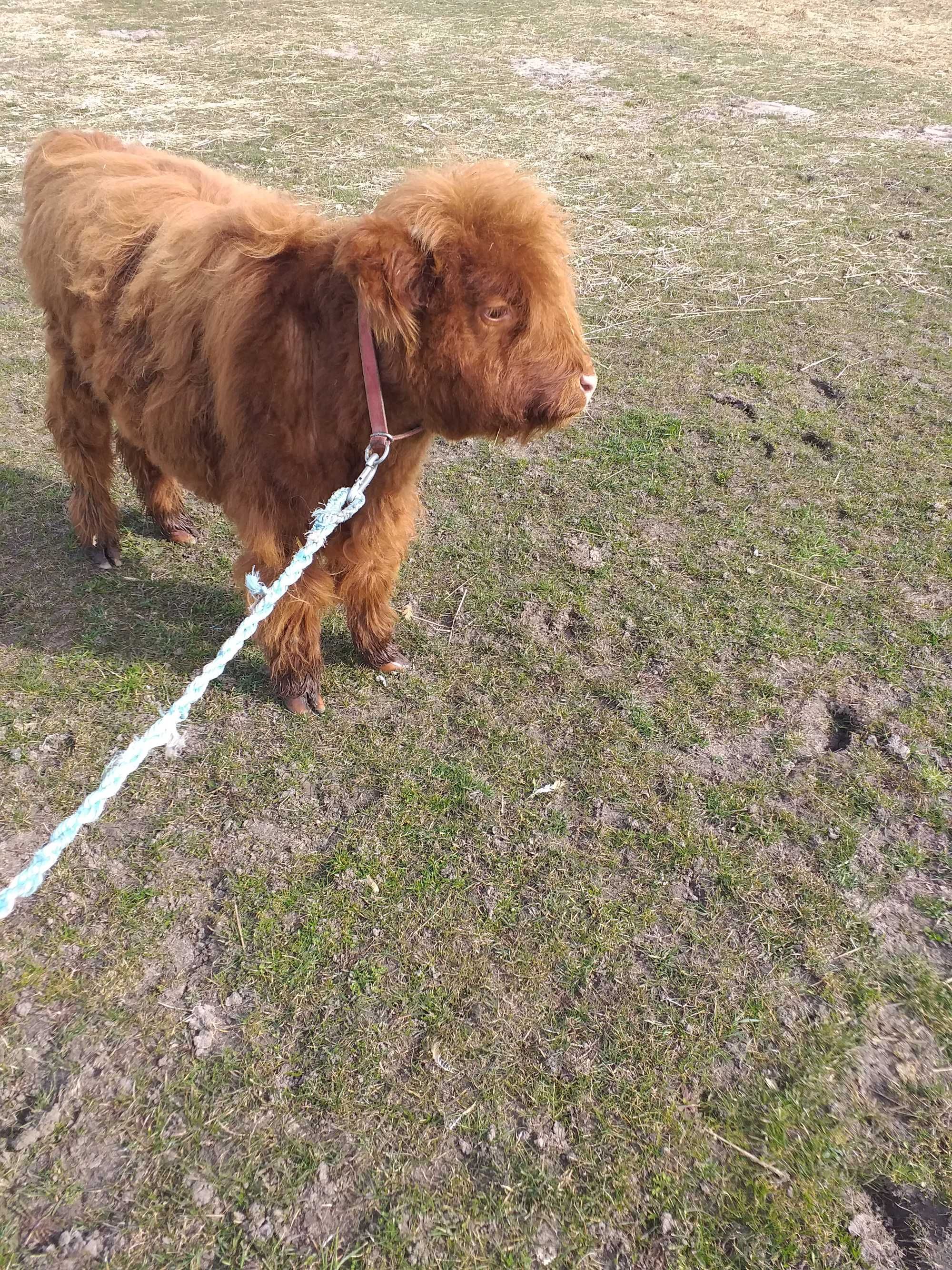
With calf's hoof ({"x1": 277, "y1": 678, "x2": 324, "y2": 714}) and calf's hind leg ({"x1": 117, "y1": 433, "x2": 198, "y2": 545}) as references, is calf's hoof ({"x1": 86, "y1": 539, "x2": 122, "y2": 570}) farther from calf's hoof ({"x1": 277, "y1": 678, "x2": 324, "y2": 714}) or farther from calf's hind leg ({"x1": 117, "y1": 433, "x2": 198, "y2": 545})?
calf's hoof ({"x1": 277, "y1": 678, "x2": 324, "y2": 714})

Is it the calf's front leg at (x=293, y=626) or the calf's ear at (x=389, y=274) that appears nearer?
the calf's ear at (x=389, y=274)

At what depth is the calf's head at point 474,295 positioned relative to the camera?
2.05 meters

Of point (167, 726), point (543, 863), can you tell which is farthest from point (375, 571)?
point (167, 726)

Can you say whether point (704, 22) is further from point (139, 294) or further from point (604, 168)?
point (139, 294)

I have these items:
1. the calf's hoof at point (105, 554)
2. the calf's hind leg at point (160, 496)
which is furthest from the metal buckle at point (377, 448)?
the calf's hoof at point (105, 554)

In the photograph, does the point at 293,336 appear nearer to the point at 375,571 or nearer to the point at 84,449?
the point at 375,571

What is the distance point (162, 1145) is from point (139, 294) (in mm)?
2448

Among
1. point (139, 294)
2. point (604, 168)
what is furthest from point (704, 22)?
point (139, 294)

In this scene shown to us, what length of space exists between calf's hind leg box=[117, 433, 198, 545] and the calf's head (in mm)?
1894

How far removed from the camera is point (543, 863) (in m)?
2.70

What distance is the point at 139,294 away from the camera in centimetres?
271

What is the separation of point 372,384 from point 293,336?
0.31 metres

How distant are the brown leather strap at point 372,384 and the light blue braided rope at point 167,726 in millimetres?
31

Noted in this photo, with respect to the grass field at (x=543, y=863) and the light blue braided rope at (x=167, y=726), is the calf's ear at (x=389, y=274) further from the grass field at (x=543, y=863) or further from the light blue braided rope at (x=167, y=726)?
the grass field at (x=543, y=863)
